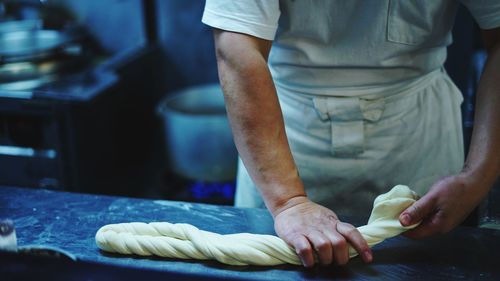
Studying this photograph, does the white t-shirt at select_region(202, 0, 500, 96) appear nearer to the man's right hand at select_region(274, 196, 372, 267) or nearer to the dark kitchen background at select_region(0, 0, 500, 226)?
the man's right hand at select_region(274, 196, 372, 267)

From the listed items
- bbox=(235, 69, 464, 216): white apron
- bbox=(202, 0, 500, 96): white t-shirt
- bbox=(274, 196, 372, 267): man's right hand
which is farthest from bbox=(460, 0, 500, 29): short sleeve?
bbox=(274, 196, 372, 267): man's right hand

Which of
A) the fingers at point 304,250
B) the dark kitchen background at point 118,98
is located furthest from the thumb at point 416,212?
the dark kitchen background at point 118,98

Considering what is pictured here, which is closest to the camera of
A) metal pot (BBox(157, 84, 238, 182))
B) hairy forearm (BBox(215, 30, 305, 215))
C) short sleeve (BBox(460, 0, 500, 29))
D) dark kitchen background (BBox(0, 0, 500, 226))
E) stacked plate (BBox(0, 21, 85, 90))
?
hairy forearm (BBox(215, 30, 305, 215))

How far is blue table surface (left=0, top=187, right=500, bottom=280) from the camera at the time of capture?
41.6 inches

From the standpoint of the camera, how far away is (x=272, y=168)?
1230 mm

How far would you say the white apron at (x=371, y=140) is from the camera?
1.51 meters

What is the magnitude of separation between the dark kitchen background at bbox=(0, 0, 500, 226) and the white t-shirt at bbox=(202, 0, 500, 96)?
77 centimetres

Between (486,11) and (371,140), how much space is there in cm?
45

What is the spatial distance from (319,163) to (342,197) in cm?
12

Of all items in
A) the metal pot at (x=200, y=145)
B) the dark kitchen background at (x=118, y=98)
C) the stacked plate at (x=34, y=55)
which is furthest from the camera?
the metal pot at (x=200, y=145)

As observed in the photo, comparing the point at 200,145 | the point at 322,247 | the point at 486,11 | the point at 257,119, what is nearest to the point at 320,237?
the point at 322,247

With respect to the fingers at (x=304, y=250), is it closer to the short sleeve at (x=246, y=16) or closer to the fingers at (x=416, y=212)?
the fingers at (x=416, y=212)

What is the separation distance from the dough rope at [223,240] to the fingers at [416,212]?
0.04 feet

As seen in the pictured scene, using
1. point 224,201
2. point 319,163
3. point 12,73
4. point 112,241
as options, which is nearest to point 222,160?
point 224,201
